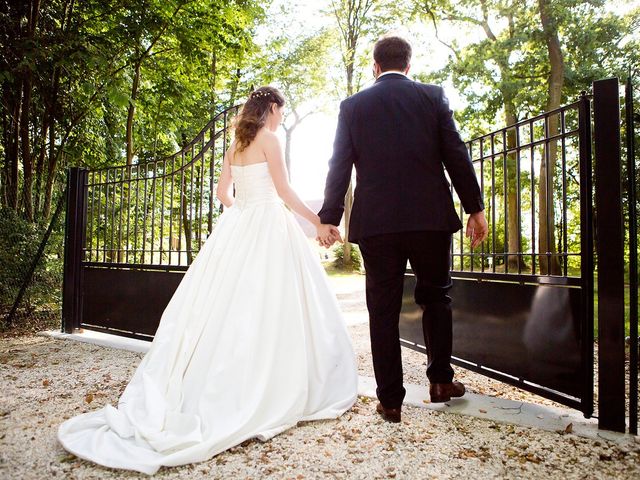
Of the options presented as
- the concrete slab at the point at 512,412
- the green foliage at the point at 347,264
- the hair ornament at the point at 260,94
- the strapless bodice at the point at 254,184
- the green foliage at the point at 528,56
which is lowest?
→ the concrete slab at the point at 512,412

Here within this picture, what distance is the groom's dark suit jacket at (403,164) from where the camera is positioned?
2666 millimetres

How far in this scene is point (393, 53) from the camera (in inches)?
112

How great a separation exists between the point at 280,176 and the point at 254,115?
473mm

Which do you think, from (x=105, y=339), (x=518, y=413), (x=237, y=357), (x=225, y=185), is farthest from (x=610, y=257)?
(x=105, y=339)

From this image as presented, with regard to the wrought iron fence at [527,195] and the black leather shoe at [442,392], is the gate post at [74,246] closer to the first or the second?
the wrought iron fence at [527,195]

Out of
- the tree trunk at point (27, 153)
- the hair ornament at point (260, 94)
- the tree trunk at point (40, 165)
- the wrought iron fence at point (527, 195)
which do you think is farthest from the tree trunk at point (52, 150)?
the wrought iron fence at point (527, 195)

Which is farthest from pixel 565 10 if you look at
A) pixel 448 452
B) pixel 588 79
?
pixel 448 452

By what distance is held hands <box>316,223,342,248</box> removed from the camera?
292 cm

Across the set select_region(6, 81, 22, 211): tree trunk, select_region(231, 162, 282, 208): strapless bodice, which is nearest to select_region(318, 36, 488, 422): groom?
select_region(231, 162, 282, 208): strapless bodice

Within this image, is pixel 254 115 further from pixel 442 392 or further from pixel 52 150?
pixel 52 150

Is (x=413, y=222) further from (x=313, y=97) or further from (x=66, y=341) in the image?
(x=313, y=97)

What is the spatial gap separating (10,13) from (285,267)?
21.6ft

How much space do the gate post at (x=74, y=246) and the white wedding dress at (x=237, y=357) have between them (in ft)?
10.7

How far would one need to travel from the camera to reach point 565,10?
38.3 feet
